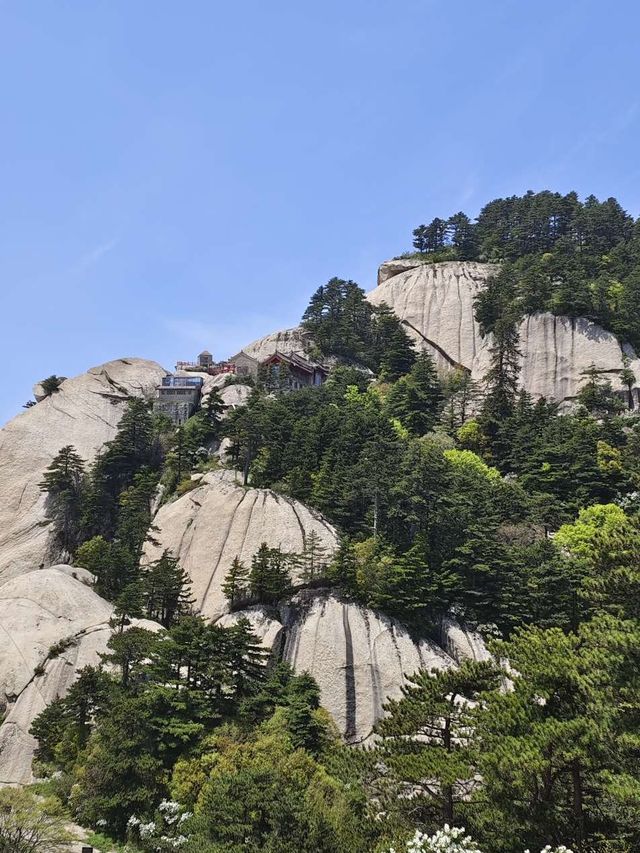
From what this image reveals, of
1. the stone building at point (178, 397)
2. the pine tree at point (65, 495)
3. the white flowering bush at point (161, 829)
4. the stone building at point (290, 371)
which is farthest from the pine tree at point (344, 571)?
the stone building at point (290, 371)

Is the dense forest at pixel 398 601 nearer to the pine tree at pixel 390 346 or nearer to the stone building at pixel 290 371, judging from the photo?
the pine tree at pixel 390 346

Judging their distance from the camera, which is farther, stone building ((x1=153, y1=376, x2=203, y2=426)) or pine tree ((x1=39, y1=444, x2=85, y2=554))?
stone building ((x1=153, y1=376, x2=203, y2=426))

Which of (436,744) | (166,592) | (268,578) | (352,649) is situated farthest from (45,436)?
(436,744)

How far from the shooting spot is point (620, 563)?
19297 mm

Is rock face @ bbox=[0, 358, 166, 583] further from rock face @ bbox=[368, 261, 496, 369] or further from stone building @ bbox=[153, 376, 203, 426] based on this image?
rock face @ bbox=[368, 261, 496, 369]

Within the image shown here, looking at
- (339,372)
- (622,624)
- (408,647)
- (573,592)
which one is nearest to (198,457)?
(339,372)

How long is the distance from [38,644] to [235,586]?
12134mm

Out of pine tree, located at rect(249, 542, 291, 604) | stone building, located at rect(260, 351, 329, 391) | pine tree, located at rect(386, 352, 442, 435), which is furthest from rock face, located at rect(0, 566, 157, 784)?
stone building, located at rect(260, 351, 329, 391)

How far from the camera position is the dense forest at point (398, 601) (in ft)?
61.3

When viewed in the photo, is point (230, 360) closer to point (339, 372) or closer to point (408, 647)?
point (339, 372)

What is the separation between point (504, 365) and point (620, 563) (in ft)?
179

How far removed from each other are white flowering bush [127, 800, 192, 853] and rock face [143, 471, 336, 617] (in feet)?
50.3

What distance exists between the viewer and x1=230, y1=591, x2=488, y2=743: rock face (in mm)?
35750

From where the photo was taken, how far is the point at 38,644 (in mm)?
40531
